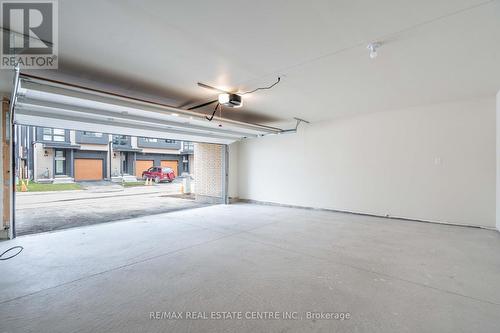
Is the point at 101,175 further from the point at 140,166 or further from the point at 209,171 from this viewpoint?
the point at 209,171

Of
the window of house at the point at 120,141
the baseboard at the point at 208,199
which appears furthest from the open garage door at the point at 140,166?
the baseboard at the point at 208,199

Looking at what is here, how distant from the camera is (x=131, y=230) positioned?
439cm

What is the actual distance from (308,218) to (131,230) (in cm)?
376

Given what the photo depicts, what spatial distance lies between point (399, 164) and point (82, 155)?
19.8 metres

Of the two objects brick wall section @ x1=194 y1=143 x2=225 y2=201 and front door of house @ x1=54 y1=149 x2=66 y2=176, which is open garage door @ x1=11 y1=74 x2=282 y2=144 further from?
front door of house @ x1=54 y1=149 x2=66 y2=176

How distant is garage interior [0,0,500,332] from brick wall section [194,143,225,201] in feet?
5.85

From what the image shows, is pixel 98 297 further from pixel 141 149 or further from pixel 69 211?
pixel 141 149

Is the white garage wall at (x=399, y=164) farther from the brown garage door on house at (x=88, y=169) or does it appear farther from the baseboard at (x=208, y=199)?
the brown garage door on house at (x=88, y=169)

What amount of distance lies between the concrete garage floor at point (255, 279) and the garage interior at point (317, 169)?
0.07 feet

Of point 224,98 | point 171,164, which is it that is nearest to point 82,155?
point 171,164

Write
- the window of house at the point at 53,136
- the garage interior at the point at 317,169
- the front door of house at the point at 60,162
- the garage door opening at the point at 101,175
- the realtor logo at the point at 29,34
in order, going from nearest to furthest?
the garage interior at the point at 317,169 < the realtor logo at the point at 29,34 < the garage door opening at the point at 101,175 < the window of house at the point at 53,136 < the front door of house at the point at 60,162

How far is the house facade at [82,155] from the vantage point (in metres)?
15.7

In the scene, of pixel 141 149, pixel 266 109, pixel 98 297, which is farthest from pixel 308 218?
pixel 141 149

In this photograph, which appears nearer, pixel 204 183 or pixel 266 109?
pixel 266 109
